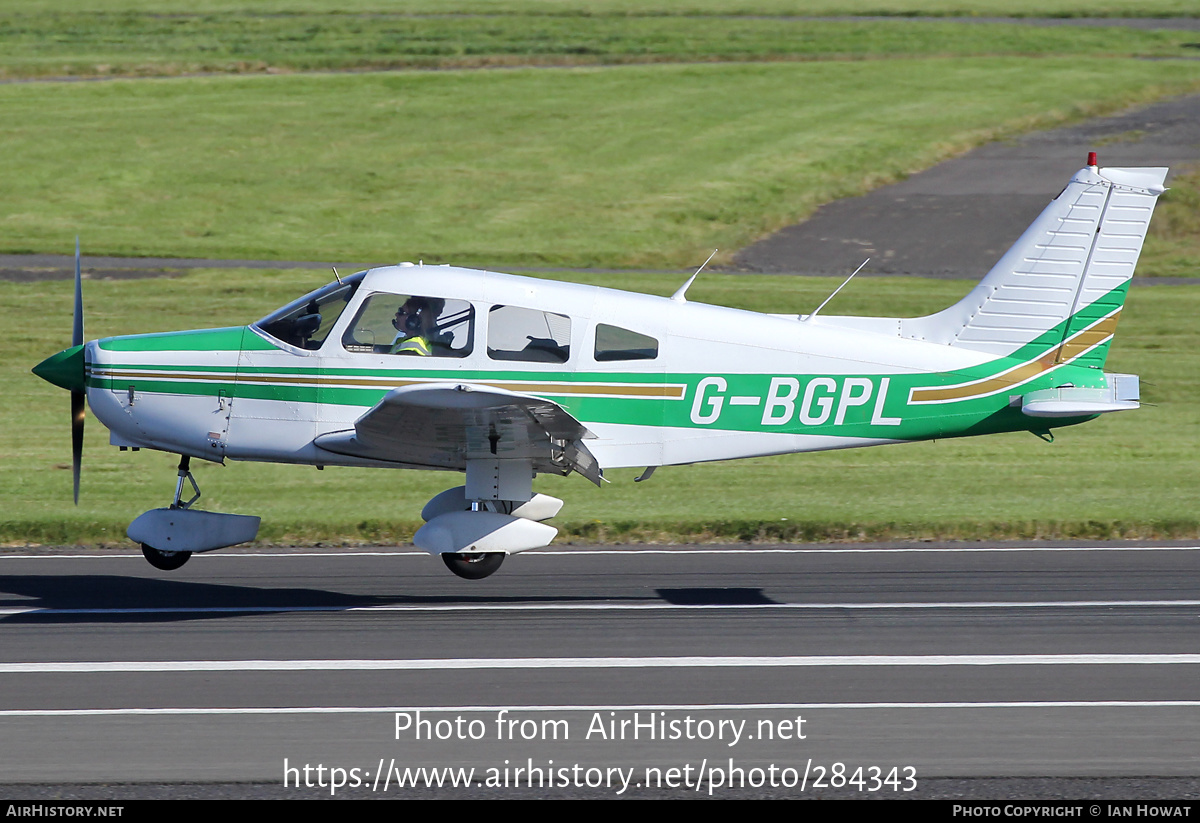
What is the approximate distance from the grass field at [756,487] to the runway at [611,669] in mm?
687

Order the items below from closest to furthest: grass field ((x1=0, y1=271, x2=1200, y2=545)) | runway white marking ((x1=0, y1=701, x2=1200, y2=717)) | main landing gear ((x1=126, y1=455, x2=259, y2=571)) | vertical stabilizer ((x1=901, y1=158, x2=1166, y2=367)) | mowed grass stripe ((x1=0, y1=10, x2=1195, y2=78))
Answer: runway white marking ((x1=0, y1=701, x2=1200, y2=717)), main landing gear ((x1=126, y1=455, x2=259, y2=571)), vertical stabilizer ((x1=901, y1=158, x2=1166, y2=367)), grass field ((x1=0, y1=271, x2=1200, y2=545)), mowed grass stripe ((x1=0, y1=10, x2=1195, y2=78))

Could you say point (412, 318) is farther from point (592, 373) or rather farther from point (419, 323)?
point (592, 373)

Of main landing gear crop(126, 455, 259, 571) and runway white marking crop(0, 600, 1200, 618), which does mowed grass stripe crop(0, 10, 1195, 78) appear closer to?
main landing gear crop(126, 455, 259, 571)

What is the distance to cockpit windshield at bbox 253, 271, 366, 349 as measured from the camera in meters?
10.3

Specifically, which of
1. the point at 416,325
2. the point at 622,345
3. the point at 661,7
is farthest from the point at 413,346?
the point at 661,7

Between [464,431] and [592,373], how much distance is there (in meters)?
1.17

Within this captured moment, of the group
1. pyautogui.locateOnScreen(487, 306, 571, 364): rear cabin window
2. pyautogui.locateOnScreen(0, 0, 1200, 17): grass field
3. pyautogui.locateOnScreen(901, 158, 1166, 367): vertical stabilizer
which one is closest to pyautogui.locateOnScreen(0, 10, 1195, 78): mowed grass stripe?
pyautogui.locateOnScreen(0, 0, 1200, 17): grass field

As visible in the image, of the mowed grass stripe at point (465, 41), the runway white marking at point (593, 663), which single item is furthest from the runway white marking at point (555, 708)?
the mowed grass stripe at point (465, 41)

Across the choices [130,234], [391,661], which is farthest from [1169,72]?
[391,661]

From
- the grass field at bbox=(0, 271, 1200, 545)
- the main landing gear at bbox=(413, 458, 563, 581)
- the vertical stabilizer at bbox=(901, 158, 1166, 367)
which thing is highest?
the vertical stabilizer at bbox=(901, 158, 1166, 367)

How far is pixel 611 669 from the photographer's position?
8734 millimetres

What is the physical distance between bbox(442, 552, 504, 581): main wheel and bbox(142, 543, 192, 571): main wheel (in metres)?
2.12

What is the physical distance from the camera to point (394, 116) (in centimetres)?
3575
